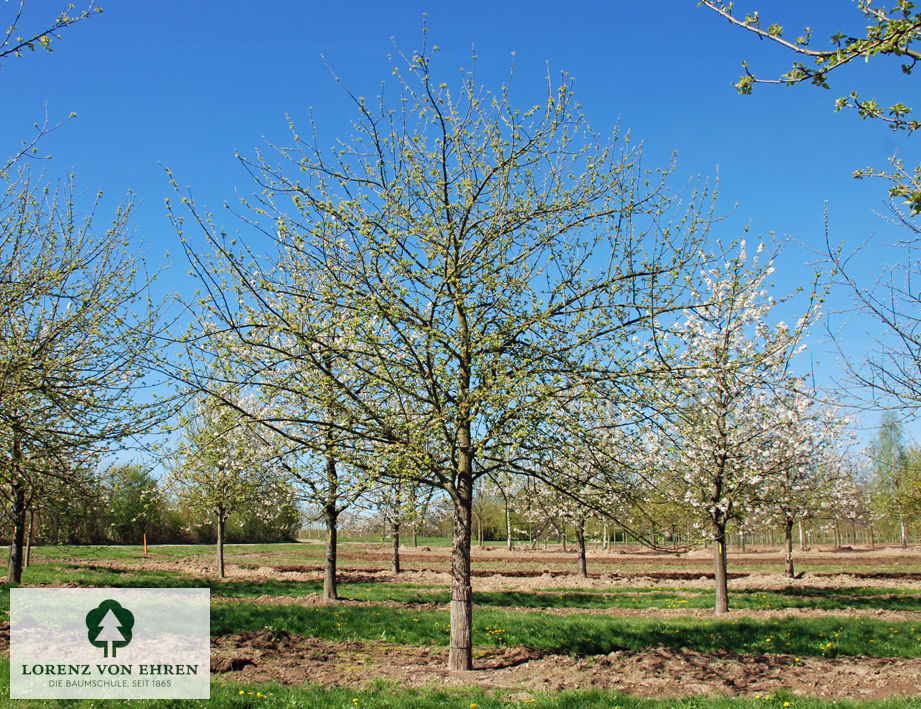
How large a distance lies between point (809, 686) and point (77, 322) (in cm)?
1078

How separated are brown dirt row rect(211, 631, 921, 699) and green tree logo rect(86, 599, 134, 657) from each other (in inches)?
54.6

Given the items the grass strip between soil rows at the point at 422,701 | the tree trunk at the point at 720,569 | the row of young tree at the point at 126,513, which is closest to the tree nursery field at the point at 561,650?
the grass strip between soil rows at the point at 422,701

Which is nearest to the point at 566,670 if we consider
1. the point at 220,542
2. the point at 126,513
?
the point at 126,513

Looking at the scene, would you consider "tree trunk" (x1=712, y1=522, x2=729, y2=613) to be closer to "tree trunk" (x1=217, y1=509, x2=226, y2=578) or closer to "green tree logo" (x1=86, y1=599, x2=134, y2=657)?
"green tree logo" (x1=86, y1=599, x2=134, y2=657)

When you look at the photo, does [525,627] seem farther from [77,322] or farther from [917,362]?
[77,322]

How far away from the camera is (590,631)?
10758 mm

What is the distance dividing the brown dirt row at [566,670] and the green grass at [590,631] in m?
0.61

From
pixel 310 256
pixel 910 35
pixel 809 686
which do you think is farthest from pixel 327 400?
pixel 809 686

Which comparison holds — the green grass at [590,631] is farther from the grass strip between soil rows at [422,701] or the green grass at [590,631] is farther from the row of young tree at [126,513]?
the grass strip between soil rows at [422,701]

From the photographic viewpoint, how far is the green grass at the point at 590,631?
10125mm

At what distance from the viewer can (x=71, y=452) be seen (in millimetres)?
8945

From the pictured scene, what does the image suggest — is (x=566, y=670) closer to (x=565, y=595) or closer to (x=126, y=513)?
(x=565, y=595)

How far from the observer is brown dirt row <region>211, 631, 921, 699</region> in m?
7.54

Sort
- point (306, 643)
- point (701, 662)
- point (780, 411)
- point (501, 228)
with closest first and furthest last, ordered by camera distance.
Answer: point (501, 228) → point (701, 662) → point (306, 643) → point (780, 411)
